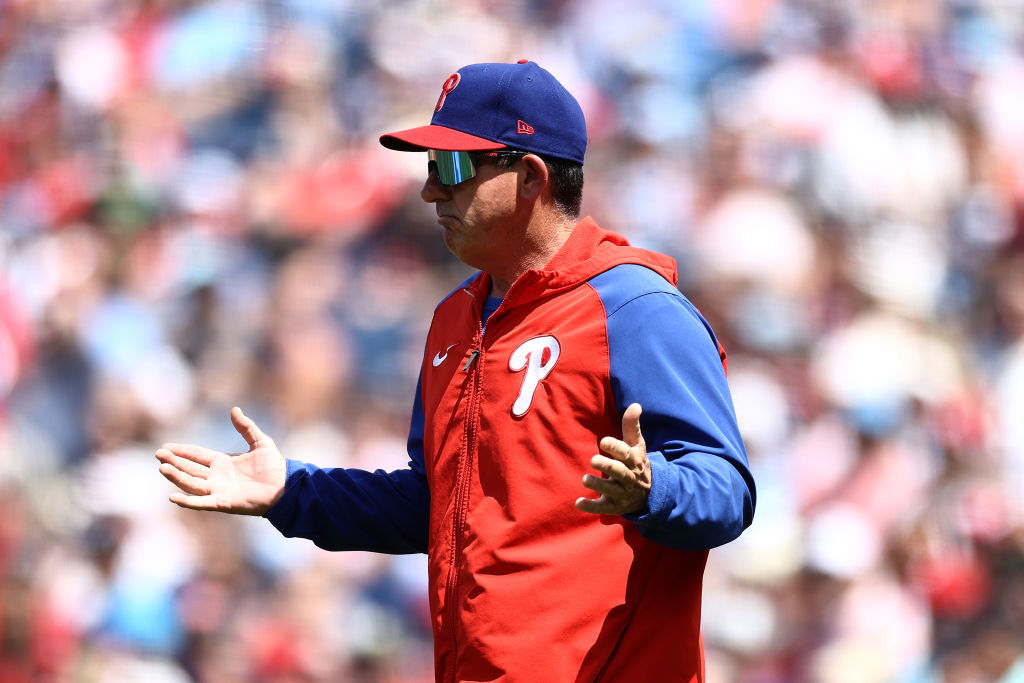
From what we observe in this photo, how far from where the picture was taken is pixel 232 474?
2443mm

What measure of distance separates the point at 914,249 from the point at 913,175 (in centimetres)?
36

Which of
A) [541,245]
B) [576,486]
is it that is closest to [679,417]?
[576,486]

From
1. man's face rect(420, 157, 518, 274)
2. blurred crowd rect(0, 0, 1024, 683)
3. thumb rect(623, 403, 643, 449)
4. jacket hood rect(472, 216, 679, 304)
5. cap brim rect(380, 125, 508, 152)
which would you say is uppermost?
cap brim rect(380, 125, 508, 152)

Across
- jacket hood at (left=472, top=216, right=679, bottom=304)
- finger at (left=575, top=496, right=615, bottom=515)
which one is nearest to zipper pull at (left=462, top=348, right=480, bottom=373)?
jacket hood at (left=472, top=216, right=679, bottom=304)

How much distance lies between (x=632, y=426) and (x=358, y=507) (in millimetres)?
829

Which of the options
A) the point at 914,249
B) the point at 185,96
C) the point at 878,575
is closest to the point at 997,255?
the point at 914,249

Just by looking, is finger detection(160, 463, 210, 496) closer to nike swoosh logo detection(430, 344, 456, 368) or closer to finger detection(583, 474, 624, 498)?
nike swoosh logo detection(430, 344, 456, 368)

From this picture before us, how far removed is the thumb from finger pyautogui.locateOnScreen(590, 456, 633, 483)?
47 mm

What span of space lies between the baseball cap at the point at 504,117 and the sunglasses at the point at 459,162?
0.02 m

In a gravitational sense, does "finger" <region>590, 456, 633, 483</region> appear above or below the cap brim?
below

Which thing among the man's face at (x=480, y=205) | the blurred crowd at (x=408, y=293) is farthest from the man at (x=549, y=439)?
the blurred crowd at (x=408, y=293)

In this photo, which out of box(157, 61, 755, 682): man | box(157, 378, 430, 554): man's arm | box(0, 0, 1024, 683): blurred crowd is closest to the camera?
box(157, 61, 755, 682): man

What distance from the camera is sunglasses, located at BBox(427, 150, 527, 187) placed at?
90.4 inches

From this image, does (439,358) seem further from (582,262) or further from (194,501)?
Answer: (194,501)
